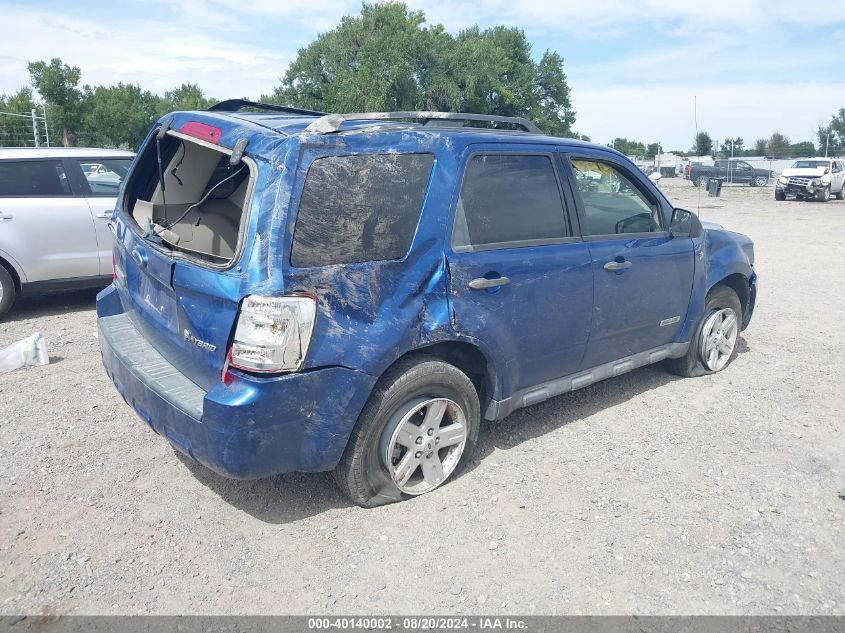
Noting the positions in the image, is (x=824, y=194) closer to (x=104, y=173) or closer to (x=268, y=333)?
(x=104, y=173)

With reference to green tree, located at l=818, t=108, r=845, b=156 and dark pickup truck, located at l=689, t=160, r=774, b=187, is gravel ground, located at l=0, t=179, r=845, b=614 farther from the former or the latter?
green tree, located at l=818, t=108, r=845, b=156

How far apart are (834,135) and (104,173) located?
89684mm

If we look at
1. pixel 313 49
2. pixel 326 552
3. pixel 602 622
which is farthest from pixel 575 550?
pixel 313 49

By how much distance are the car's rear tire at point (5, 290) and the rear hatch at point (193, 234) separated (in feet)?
→ 11.3

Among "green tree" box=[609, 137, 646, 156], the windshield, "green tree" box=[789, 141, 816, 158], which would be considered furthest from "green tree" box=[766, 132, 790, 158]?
the windshield

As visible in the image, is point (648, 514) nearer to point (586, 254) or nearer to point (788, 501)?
point (788, 501)

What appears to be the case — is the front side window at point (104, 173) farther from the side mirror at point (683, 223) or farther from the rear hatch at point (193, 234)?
the side mirror at point (683, 223)

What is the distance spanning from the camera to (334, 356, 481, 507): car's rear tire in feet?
10.7

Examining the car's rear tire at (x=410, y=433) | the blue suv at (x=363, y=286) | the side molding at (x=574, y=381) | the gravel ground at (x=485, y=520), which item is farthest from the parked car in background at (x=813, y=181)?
the car's rear tire at (x=410, y=433)

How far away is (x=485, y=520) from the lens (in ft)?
11.2

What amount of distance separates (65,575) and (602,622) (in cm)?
225

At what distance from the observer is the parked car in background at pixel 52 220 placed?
22.2ft

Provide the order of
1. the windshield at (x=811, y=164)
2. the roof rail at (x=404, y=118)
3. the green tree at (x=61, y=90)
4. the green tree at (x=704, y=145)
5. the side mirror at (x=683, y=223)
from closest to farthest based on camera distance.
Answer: the roof rail at (x=404, y=118) → the side mirror at (x=683, y=223) → the windshield at (x=811, y=164) → the green tree at (x=61, y=90) → the green tree at (x=704, y=145)

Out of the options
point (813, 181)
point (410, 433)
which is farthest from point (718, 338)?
point (813, 181)
